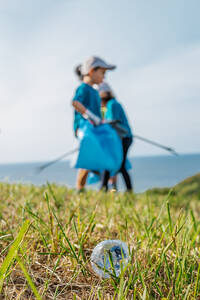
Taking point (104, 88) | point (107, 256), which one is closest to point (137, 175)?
point (104, 88)

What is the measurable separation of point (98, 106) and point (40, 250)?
3.00 metres

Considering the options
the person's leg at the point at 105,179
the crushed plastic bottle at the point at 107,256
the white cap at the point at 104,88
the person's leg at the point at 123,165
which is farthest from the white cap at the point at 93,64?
Result: the crushed plastic bottle at the point at 107,256

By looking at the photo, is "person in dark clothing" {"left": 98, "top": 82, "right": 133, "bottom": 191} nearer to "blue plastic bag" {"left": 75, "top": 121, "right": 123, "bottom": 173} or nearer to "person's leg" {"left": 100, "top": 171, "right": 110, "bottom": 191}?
"person's leg" {"left": 100, "top": 171, "right": 110, "bottom": 191}

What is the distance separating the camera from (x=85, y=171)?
148 inches

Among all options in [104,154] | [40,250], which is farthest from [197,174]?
[40,250]

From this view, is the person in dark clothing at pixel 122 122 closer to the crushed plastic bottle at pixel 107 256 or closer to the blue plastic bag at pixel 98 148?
the blue plastic bag at pixel 98 148

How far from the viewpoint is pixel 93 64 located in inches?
146

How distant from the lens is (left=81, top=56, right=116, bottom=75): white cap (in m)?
3.72

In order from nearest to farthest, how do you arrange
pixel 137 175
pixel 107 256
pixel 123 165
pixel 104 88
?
pixel 107 256 → pixel 123 165 → pixel 104 88 → pixel 137 175

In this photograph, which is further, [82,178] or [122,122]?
[122,122]

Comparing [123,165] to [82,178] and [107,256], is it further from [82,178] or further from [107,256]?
[107,256]

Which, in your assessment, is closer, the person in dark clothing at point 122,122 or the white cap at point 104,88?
the person in dark clothing at point 122,122

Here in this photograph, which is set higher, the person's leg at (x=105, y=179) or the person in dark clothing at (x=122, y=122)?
the person in dark clothing at (x=122, y=122)

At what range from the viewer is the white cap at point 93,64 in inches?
147
